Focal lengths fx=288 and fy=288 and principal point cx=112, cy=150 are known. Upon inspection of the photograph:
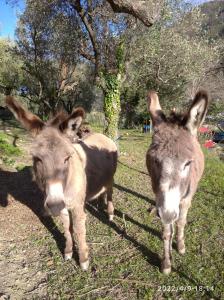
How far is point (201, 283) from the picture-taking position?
370cm

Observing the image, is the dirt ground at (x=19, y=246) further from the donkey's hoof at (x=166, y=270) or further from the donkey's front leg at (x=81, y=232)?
the donkey's hoof at (x=166, y=270)

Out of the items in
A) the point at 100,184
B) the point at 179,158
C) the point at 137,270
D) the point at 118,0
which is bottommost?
the point at 137,270

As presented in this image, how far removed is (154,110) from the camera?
344cm

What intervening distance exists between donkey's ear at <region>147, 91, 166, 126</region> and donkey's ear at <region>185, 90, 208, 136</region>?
0.35 metres

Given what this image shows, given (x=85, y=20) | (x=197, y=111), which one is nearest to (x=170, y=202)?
(x=197, y=111)

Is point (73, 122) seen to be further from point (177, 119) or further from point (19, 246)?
point (19, 246)

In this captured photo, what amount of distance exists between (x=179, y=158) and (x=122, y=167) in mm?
6066

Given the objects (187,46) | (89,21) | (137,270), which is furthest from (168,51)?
(137,270)

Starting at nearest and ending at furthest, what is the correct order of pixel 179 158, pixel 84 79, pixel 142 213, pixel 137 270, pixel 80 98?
pixel 179 158 < pixel 137 270 < pixel 142 213 < pixel 84 79 < pixel 80 98

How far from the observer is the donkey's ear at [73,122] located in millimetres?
3331

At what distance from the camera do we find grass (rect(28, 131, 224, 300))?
11.8 ft

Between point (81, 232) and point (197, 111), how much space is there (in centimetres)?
222

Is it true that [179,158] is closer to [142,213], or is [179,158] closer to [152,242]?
[152,242]

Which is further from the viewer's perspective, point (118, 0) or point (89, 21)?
point (89, 21)
